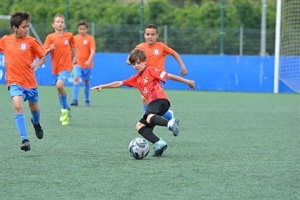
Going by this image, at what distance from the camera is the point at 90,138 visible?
36.7 feet

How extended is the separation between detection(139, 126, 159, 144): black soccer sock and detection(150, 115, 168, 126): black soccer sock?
122 millimetres

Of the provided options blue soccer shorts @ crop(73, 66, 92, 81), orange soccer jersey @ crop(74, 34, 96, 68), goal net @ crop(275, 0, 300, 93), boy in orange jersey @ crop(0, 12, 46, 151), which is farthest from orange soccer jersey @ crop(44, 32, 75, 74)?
goal net @ crop(275, 0, 300, 93)

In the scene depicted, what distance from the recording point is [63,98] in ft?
45.4

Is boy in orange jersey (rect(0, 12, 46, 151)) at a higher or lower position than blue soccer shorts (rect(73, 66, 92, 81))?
higher

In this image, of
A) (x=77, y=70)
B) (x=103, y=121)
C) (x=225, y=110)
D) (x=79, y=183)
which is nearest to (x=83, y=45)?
(x=77, y=70)

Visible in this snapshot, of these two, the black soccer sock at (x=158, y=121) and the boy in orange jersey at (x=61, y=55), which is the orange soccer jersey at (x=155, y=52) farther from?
the black soccer sock at (x=158, y=121)

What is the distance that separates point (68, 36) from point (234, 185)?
8.50 metres

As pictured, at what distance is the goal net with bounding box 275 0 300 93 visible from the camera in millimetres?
22305

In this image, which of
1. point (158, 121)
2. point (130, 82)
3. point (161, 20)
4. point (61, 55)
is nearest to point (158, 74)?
point (130, 82)

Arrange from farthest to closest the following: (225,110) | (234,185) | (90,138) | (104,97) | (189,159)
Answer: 1. (104,97)
2. (225,110)
3. (90,138)
4. (189,159)
5. (234,185)

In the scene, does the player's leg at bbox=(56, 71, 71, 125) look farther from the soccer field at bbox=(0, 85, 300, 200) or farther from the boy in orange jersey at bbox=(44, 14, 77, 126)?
the soccer field at bbox=(0, 85, 300, 200)

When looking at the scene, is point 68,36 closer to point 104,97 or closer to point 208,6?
point 104,97

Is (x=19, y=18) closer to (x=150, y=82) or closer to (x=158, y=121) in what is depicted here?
(x=150, y=82)

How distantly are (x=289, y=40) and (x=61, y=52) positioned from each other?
10.2 m
